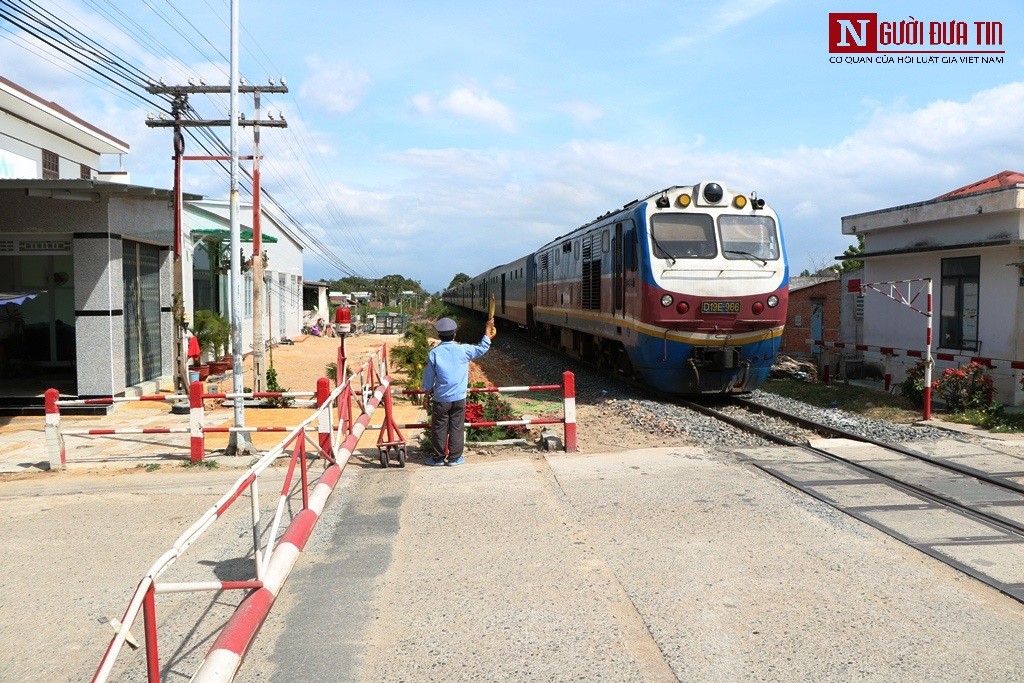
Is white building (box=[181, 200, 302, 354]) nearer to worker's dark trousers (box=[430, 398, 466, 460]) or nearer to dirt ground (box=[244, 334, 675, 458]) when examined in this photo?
dirt ground (box=[244, 334, 675, 458])

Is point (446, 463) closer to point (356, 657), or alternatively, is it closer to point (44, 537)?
point (44, 537)

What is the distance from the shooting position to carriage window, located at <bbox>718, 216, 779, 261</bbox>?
1244 cm

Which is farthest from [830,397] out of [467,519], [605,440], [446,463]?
[467,519]

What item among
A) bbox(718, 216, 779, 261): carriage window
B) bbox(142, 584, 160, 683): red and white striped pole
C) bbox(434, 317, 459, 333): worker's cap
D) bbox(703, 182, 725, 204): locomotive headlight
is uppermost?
bbox(703, 182, 725, 204): locomotive headlight

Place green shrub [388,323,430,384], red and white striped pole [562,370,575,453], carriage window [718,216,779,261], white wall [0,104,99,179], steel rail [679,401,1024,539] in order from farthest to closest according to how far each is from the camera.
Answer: white wall [0,104,99,179]
green shrub [388,323,430,384]
carriage window [718,216,779,261]
red and white striped pole [562,370,575,453]
steel rail [679,401,1024,539]

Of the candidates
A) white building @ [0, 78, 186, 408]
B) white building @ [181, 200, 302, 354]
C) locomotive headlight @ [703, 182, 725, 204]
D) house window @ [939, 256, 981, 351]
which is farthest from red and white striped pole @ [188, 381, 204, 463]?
house window @ [939, 256, 981, 351]

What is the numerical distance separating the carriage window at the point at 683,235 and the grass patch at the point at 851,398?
3.65 meters

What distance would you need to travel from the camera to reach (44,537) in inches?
256

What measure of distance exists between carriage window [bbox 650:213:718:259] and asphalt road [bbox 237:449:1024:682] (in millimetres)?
5635

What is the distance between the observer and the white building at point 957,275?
1313cm

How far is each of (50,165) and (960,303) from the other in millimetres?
22894

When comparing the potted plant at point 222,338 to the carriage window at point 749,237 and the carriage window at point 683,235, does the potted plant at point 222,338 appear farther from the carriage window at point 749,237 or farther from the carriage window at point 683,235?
the carriage window at point 749,237

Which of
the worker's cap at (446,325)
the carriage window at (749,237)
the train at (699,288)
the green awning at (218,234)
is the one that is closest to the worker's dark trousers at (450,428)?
the worker's cap at (446,325)

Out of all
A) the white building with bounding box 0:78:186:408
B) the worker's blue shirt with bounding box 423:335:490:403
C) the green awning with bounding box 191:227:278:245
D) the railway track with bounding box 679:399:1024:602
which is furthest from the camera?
the green awning with bounding box 191:227:278:245
